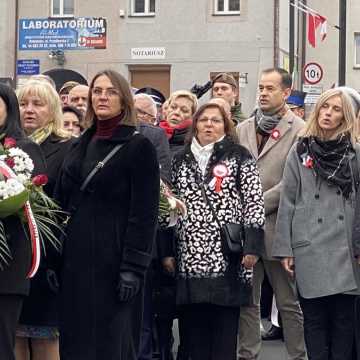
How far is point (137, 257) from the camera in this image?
18.2ft

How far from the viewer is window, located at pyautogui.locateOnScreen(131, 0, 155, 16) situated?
101 feet

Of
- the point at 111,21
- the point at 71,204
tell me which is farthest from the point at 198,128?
the point at 111,21

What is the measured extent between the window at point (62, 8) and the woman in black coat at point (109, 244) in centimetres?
2633

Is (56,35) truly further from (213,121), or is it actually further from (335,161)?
(335,161)

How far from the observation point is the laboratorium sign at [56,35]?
2516 centimetres

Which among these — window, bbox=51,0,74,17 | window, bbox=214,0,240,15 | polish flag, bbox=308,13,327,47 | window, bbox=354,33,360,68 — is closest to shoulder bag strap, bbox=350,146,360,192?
polish flag, bbox=308,13,327,47

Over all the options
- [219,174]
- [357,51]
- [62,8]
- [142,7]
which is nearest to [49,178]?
[219,174]

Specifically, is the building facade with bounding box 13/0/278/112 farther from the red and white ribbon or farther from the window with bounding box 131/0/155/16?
the red and white ribbon

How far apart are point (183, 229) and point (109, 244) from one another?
1280mm

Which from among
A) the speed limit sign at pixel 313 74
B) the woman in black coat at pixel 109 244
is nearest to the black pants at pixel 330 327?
the woman in black coat at pixel 109 244

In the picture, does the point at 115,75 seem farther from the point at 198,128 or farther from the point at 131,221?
the point at 198,128

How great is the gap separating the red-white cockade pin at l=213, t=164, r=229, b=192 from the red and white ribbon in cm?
177

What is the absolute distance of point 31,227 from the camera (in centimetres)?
531

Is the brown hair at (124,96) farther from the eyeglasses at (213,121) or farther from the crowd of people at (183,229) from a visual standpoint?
the eyeglasses at (213,121)
